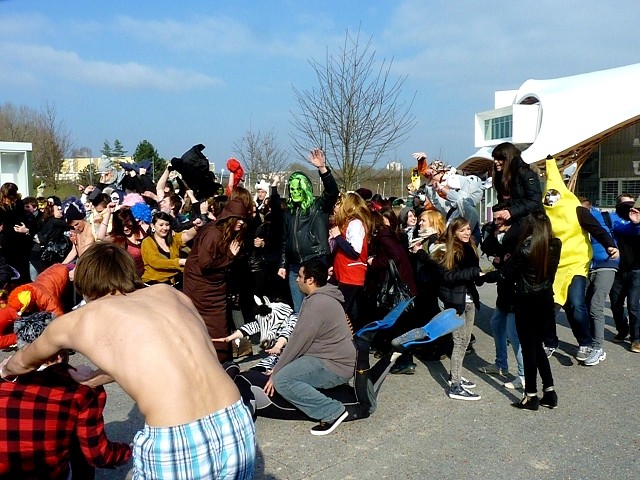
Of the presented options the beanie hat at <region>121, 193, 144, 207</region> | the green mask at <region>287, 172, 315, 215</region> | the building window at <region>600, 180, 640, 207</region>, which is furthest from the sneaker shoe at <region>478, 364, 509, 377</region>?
the building window at <region>600, 180, 640, 207</region>

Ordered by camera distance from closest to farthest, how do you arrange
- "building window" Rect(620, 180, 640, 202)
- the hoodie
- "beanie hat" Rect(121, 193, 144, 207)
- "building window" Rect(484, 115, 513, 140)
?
the hoodie → "beanie hat" Rect(121, 193, 144, 207) → "building window" Rect(620, 180, 640, 202) → "building window" Rect(484, 115, 513, 140)

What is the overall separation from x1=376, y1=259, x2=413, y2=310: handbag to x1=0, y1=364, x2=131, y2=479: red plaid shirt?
4.19m

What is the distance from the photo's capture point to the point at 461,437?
15.9 ft

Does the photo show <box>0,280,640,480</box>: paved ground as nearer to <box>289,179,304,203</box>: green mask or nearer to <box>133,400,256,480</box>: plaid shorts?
<box>133,400,256,480</box>: plaid shorts

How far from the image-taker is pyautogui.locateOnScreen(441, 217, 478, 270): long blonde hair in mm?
6012

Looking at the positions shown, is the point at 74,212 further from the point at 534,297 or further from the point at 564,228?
the point at 564,228

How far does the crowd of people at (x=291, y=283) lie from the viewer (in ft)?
8.45

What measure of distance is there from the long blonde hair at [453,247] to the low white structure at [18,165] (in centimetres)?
1728

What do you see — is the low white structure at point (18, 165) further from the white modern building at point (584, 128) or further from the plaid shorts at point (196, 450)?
the white modern building at point (584, 128)

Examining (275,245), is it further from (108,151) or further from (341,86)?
(108,151)

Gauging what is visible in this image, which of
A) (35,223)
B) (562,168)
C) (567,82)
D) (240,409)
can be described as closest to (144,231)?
(35,223)

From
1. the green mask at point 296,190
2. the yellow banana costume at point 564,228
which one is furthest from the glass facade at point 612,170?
the green mask at point 296,190

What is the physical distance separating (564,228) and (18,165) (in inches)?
712

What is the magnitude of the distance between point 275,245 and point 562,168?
36605 millimetres
